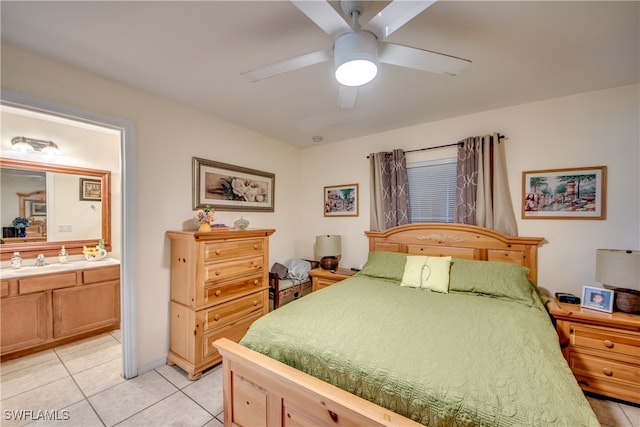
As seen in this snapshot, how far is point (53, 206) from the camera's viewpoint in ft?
9.53

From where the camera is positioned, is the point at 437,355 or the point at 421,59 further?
the point at 421,59

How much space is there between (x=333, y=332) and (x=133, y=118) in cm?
241

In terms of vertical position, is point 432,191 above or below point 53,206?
above

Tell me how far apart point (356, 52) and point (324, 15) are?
0.23m

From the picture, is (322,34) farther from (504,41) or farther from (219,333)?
(219,333)

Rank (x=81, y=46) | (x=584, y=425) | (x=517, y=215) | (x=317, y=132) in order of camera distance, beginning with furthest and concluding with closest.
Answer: (x=317, y=132), (x=517, y=215), (x=81, y=46), (x=584, y=425)

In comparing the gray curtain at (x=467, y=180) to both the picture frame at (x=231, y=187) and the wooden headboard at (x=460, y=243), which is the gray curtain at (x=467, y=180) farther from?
the picture frame at (x=231, y=187)

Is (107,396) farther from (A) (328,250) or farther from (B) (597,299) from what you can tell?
(B) (597,299)

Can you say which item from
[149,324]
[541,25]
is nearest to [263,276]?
[149,324]

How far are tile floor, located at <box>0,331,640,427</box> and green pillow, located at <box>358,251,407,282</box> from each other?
163cm

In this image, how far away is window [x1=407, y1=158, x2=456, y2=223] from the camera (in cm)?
286

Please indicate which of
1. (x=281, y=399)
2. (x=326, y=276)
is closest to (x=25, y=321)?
(x=281, y=399)

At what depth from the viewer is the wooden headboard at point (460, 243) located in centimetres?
242

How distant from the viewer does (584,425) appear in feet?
2.80
